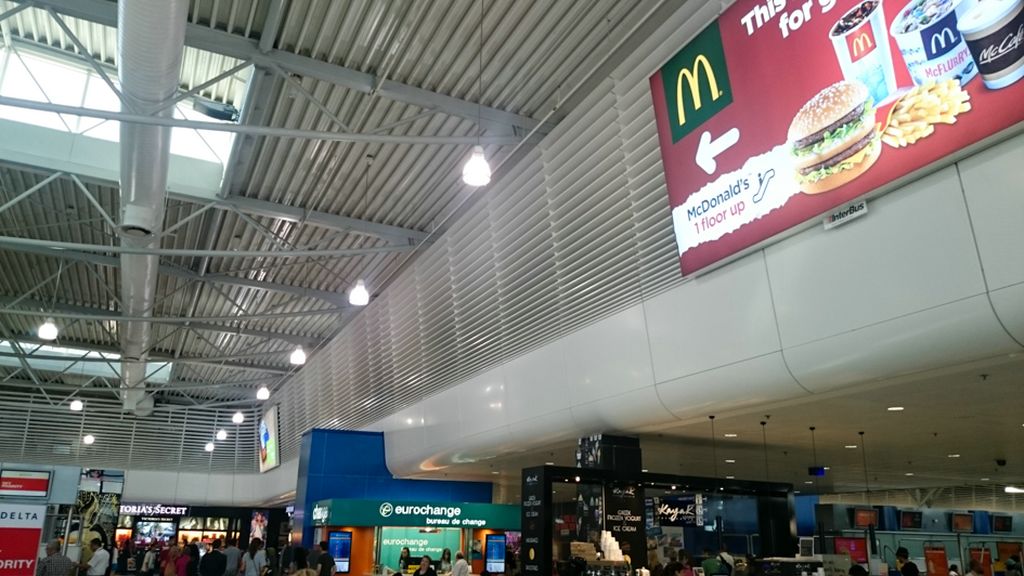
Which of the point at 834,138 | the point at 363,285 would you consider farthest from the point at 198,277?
the point at 834,138

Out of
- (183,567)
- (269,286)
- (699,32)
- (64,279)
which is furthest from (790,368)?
(64,279)

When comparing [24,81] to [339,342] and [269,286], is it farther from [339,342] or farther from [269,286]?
[339,342]

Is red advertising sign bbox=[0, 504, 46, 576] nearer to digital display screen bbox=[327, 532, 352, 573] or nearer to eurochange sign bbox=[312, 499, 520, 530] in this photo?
eurochange sign bbox=[312, 499, 520, 530]

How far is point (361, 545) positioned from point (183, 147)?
33.3ft

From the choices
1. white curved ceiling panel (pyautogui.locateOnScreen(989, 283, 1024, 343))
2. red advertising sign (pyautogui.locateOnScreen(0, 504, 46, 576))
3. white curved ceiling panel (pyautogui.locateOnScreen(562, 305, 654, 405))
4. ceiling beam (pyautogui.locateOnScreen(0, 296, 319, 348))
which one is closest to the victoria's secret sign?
ceiling beam (pyautogui.locateOnScreen(0, 296, 319, 348))

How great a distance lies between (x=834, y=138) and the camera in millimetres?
6727

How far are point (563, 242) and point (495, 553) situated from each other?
36.0 feet

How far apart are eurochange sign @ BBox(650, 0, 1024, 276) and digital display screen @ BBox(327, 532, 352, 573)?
1263cm

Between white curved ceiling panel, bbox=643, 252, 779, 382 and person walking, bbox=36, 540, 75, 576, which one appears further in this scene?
person walking, bbox=36, 540, 75, 576

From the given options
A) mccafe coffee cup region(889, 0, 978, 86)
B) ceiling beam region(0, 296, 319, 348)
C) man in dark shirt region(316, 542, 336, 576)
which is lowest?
man in dark shirt region(316, 542, 336, 576)

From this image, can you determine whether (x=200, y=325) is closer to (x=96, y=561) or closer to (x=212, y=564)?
(x=96, y=561)

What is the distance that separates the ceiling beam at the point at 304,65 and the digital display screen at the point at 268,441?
68.6 feet

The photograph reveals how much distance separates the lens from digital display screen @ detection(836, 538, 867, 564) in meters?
20.1

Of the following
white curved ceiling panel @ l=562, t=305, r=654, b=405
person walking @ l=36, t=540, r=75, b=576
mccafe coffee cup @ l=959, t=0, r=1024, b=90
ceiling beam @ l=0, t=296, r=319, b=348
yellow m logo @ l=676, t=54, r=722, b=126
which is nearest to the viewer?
mccafe coffee cup @ l=959, t=0, r=1024, b=90
